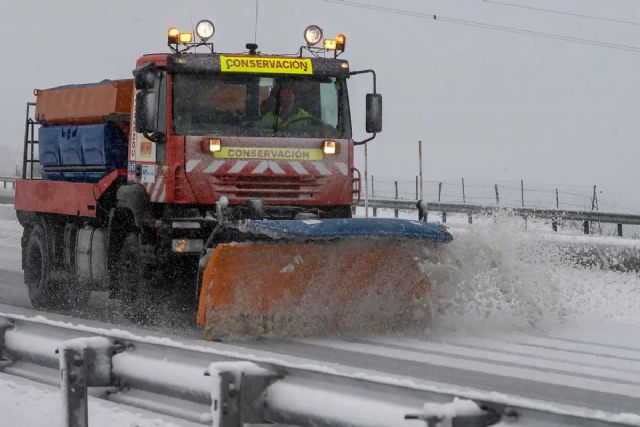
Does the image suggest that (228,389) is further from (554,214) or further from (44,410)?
(554,214)

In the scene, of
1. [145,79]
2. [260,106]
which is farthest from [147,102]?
[260,106]

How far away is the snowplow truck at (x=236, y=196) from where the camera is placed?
32.9 feet

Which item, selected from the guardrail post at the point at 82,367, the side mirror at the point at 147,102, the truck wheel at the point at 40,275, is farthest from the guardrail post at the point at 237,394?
the truck wheel at the point at 40,275

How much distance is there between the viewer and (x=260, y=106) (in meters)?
11.4

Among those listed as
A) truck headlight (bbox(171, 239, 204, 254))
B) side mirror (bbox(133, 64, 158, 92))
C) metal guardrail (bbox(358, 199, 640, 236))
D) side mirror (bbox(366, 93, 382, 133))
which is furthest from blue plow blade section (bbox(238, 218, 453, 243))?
metal guardrail (bbox(358, 199, 640, 236))

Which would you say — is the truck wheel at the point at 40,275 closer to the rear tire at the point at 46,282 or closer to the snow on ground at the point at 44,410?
the rear tire at the point at 46,282

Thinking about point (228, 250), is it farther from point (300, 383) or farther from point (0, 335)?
point (300, 383)

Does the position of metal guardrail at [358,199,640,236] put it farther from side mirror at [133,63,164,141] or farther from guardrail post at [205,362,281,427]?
guardrail post at [205,362,281,427]

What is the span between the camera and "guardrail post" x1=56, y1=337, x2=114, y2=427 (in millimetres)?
5199

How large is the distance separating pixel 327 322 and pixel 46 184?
517cm

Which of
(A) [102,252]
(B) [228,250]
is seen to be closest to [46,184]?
(A) [102,252]

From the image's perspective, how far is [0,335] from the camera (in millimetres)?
6344

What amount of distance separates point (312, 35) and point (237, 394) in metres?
8.24

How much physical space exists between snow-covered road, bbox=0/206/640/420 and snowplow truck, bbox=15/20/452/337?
383 mm
